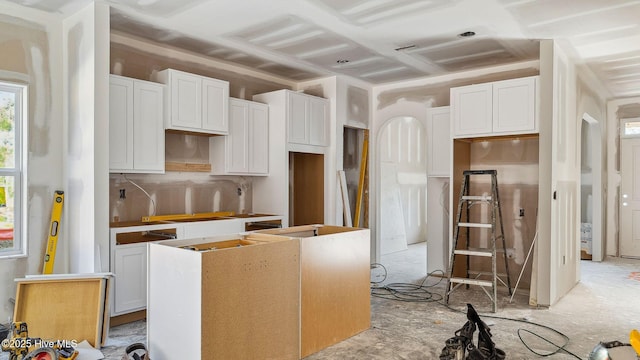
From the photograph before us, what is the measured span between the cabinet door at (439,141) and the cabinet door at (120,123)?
12.7 feet

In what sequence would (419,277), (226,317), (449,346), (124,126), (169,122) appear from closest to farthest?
(226,317)
(449,346)
(124,126)
(169,122)
(419,277)

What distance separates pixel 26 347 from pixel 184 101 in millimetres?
2708

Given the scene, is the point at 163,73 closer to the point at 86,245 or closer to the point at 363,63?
the point at 86,245

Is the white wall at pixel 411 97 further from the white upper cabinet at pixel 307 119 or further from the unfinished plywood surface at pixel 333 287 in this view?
the unfinished plywood surface at pixel 333 287

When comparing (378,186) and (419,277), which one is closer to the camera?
(419,277)

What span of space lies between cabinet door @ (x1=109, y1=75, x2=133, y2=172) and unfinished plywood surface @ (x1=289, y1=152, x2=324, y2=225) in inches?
112

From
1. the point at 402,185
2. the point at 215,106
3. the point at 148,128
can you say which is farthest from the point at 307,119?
the point at 402,185

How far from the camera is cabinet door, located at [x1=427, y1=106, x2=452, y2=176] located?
6.00 metres

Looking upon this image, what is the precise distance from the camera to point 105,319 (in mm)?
3641

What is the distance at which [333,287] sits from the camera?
367cm

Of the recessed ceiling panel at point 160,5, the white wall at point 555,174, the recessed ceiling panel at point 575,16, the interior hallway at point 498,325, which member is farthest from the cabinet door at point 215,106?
Result: the white wall at point 555,174

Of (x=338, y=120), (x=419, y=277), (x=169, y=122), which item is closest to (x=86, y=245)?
(x=169, y=122)

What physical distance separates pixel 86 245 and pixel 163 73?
1935mm

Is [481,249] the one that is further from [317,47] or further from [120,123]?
[120,123]
